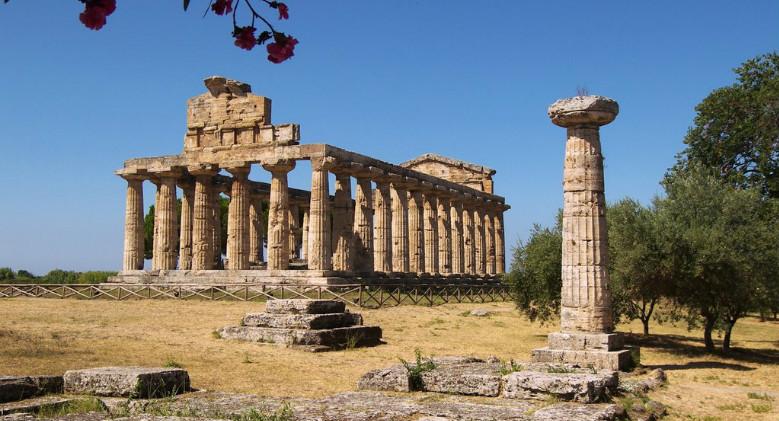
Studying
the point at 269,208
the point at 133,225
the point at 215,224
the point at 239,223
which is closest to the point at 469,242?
the point at 269,208

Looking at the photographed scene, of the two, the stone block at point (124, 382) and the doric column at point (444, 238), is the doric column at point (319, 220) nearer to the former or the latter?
the doric column at point (444, 238)

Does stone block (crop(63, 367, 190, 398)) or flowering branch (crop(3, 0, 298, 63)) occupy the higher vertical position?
flowering branch (crop(3, 0, 298, 63))

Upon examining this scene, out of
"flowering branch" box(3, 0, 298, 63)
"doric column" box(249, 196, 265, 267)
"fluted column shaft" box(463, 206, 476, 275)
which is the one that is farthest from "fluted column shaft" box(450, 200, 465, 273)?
"flowering branch" box(3, 0, 298, 63)

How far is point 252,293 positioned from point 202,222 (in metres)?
8.93

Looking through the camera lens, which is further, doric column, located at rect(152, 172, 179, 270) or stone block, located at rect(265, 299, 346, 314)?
doric column, located at rect(152, 172, 179, 270)

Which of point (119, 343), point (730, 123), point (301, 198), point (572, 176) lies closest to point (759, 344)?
point (572, 176)

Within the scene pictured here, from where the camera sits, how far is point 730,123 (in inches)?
1457

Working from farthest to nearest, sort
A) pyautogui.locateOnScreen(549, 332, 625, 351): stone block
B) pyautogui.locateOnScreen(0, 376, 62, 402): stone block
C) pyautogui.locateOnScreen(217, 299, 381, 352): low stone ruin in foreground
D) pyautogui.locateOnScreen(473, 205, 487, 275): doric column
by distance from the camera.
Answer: pyautogui.locateOnScreen(473, 205, 487, 275): doric column → pyautogui.locateOnScreen(217, 299, 381, 352): low stone ruin in foreground → pyautogui.locateOnScreen(549, 332, 625, 351): stone block → pyautogui.locateOnScreen(0, 376, 62, 402): stone block

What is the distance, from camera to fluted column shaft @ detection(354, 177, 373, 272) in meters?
38.9

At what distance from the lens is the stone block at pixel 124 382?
10.7 meters

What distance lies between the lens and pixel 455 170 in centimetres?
5666

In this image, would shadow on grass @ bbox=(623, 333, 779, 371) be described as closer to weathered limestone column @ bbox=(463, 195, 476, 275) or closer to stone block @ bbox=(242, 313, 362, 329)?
stone block @ bbox=(242, 313, 362, 329)

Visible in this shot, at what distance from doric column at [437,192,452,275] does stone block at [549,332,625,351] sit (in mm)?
30716

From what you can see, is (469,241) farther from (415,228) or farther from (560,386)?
(560,386)
